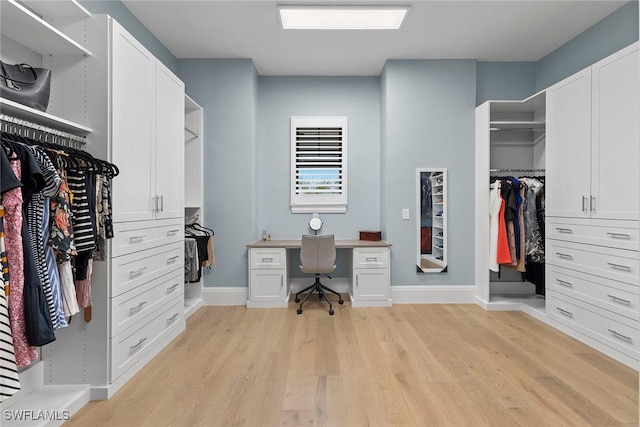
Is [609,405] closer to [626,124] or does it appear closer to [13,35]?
[626,124]

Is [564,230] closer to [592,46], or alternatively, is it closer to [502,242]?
[502,242]

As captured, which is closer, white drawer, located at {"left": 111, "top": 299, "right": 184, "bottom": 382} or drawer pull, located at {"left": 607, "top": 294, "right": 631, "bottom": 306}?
white drawer, located at {"left": 111, "top": 299, "right": 184, "bottom": 382}

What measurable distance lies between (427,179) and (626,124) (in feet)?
6.13

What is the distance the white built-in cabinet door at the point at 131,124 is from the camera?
6.73 ft

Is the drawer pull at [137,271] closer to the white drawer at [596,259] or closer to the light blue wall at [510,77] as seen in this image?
the white drawer at [596,259]

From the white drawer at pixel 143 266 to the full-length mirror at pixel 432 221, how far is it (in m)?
2.71

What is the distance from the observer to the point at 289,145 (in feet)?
14.3

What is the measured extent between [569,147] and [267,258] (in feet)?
10.4

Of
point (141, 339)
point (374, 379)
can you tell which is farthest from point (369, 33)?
point (141, 339)

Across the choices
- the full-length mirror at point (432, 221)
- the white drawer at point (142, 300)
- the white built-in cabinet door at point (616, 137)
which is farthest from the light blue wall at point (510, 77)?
the white drawer at point (142, 300)

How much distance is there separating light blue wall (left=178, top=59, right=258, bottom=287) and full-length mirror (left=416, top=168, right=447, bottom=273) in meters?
2.07

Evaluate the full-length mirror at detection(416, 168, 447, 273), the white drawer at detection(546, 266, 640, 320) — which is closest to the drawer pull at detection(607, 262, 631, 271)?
the white drawer at detection(546, 266, 640, 320)

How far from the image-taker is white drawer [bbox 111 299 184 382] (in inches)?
79.9

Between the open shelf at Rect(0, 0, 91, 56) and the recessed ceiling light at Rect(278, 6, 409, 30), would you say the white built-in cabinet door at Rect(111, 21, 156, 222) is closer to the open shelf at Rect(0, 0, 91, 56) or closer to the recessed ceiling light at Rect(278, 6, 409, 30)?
the open shelf at Rect(0, 0, 91, 56)
